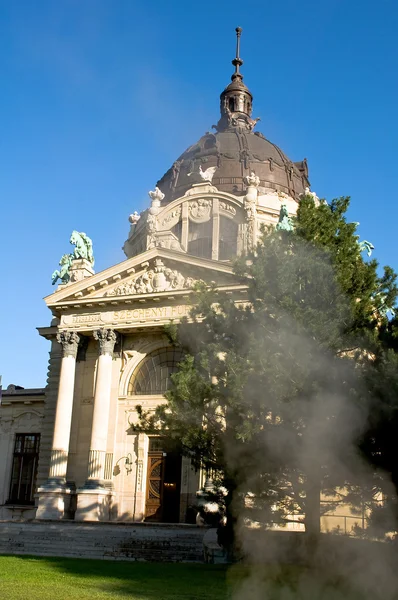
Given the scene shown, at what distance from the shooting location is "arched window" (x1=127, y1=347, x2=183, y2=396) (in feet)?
102

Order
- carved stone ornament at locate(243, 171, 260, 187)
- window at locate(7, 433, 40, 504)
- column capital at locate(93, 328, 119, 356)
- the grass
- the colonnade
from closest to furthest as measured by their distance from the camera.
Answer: the grass < the colonnade < column capital at locate(93, 328, 119, 356) < window at locate(7, 433, 40, 504) < carved stone ornament at locate(243, 171, 260, 187)

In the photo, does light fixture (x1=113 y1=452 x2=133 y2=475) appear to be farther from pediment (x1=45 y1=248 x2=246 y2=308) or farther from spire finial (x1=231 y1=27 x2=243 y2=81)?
spire finial (x1=231 y1=27 x2=243 y2=81)

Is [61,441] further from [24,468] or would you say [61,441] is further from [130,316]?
[24,468]

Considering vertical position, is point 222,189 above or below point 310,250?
above

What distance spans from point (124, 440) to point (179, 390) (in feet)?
50.7

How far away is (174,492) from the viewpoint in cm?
2975

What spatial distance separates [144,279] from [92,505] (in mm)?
9398

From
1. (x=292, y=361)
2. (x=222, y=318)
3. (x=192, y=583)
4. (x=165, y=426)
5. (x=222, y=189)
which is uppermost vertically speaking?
(x=222, y=189)

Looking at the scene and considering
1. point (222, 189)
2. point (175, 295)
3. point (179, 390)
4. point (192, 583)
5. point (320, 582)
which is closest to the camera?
point (320, 582)

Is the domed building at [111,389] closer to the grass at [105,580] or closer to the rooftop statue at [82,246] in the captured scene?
the rooftop statue at [82,246]

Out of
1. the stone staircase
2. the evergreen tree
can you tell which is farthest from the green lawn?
the stone staircase

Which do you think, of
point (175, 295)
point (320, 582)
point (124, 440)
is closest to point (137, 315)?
point (175, 295)

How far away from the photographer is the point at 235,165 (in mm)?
42594

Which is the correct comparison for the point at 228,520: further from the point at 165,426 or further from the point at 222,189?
the point at 222,189
